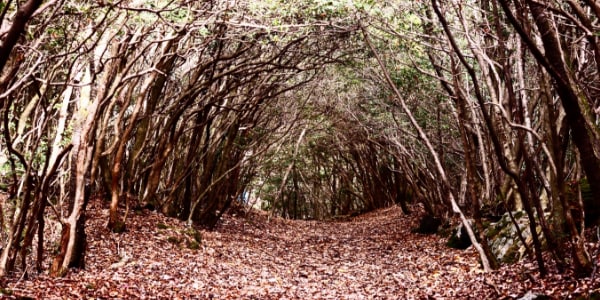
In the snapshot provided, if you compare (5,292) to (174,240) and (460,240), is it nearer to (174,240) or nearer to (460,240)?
(174,240)

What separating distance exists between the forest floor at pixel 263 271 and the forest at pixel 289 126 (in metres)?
0.08

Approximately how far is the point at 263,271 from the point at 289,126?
10784 millimetres

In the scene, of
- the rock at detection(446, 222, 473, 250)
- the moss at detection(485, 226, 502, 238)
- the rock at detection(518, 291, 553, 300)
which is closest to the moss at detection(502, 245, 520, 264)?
the moss at detection(485, 226, 502, 238)

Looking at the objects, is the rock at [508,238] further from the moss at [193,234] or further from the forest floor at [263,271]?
the moss at [193,234]

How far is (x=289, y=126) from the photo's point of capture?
70.9 ft

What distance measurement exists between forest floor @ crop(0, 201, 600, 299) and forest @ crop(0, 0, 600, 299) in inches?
3.2

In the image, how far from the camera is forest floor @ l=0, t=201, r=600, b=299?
7.37 meters

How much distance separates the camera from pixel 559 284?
22.0 ft

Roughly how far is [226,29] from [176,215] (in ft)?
20.1

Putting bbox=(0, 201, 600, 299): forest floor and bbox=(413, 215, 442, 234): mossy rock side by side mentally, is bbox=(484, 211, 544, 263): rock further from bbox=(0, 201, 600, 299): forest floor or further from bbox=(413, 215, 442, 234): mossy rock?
bbox=(413, 215, 442, 234): mossy rock

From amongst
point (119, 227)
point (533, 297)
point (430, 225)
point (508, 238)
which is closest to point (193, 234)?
point (119, 227)

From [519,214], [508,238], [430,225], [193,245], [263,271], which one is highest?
[519,214]

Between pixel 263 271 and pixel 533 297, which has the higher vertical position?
pixel 533 297

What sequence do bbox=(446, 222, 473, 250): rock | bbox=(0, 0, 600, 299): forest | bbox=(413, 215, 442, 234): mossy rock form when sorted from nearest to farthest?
bbox=(0, 0, 600, 299): forest → bbox=(446, 222, 473, 250): rock → bbox=(413, 215, 442, 234): mossy rock
